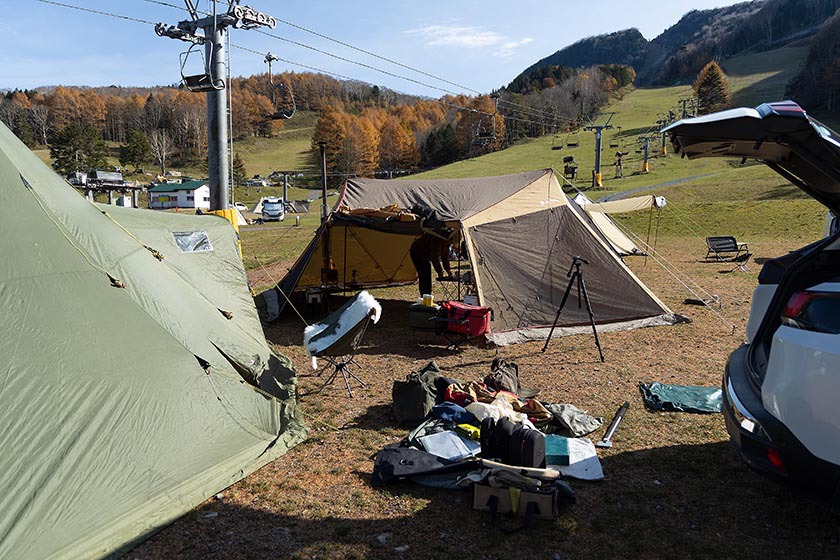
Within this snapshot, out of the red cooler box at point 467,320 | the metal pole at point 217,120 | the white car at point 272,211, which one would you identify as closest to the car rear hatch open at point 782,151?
the red cooler box at point 467,320

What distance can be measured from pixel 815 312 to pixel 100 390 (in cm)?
445

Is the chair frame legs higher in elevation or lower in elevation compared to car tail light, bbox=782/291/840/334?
lower

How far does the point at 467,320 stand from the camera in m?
8.34

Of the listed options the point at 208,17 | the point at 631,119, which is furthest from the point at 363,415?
the point at 631,119

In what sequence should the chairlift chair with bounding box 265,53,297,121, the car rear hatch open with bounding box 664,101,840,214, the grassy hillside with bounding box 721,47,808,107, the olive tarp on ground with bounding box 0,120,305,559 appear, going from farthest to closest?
the grassy hillside with bounding box 721,47,808,107 < the chairlift chair with bounding box 265,53,297,121 < the olive tarp on ground with bounding box 0,120,305,559 < the car rear hatch open with bounding box 664,101,840,214

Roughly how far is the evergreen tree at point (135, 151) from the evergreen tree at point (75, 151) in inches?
346

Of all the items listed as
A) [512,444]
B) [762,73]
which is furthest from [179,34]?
[762,73]

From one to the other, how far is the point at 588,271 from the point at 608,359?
2.07 m

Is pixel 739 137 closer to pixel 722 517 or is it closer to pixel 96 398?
pixel 722 517

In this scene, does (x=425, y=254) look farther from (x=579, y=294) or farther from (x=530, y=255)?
(x=579, y=294)

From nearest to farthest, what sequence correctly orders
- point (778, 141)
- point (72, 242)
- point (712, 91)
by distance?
point (778, 141) → point (72, 242) → point (712, 91)

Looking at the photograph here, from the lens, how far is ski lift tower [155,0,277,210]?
11781 millimetres

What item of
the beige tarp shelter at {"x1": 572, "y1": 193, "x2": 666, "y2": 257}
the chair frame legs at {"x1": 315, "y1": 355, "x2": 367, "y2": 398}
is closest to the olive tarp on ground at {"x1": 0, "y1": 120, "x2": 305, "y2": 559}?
the chair frame legs at {"x1": 315, "y1": 355, "x2": 367, "y2": 398}

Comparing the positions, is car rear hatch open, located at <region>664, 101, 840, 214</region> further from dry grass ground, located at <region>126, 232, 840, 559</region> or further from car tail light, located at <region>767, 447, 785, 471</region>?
dry grass ground, located at <region>126, 232, 840, 559</region>
